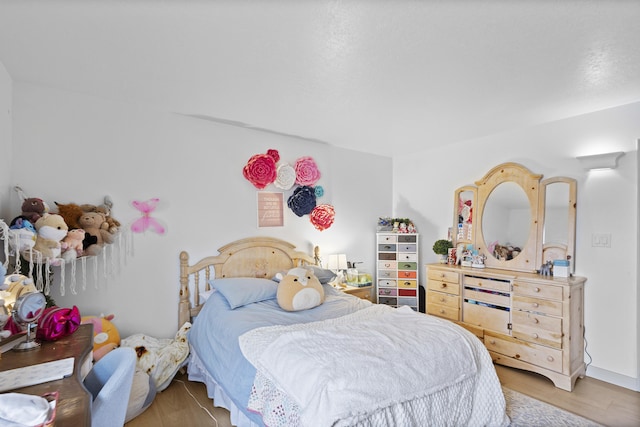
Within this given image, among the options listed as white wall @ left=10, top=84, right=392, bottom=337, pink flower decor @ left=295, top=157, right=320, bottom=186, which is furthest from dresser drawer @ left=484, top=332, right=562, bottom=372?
pink flower decor @ left=295, top=157, right=320, bottom=186

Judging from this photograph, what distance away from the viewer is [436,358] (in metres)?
1.84

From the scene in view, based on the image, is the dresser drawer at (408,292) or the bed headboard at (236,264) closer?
the bed headboard at (236,264)

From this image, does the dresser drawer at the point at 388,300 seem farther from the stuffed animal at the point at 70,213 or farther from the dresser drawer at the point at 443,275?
the stuffed animal at the point at 70,213

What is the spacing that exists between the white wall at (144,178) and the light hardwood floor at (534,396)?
61 cm

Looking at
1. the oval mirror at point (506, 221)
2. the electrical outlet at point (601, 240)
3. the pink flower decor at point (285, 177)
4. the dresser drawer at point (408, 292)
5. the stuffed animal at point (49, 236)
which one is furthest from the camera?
the dresser drawer at point (408, 292)

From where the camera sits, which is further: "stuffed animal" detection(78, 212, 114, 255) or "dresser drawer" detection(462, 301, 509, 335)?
"dresser drawer" detection(462, 301, 509, 335)

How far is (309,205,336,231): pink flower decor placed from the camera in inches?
149

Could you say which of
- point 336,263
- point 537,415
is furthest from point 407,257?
point 537,415

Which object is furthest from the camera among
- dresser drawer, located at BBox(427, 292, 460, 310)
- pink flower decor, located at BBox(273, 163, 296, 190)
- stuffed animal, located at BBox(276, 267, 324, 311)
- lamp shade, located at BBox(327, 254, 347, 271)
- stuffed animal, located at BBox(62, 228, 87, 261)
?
lamp shade, located at BBox(327, 254, 347, 271)

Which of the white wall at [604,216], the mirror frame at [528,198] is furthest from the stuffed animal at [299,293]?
the white wall at [604,216]

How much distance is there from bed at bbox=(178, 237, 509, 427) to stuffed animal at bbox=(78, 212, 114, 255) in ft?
2.26

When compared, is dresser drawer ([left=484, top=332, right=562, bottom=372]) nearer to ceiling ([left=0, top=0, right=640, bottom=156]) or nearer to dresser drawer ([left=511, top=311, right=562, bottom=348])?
dresser drawer ([left=511, top=311, right=562, bottom=348])

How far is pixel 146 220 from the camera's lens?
9.11 feet

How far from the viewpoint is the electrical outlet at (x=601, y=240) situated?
2773 millimetres
